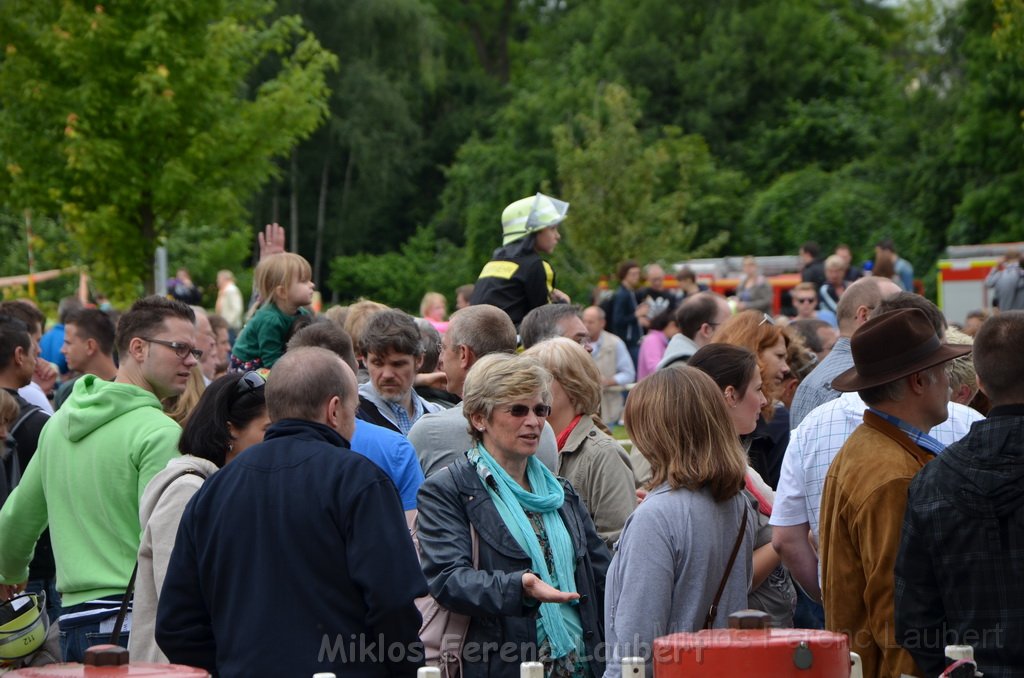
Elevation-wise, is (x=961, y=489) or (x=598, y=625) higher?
(x=961, y=489)

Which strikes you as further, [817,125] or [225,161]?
[817,125]

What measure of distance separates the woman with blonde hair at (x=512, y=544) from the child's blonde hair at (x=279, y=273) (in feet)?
11.6

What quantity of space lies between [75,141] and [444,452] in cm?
1229

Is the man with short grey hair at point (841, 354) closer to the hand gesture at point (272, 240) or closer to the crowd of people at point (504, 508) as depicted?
the crowd of people at point (504, 508)

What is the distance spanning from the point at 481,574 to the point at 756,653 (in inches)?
62.1

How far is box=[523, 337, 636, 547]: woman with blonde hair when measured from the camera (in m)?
5.97

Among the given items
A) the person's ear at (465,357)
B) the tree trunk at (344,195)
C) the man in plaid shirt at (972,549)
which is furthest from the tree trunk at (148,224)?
the tree trunk at (344,195)

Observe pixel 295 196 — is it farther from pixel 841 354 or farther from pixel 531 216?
pixel 841 354

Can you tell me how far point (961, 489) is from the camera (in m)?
4.09

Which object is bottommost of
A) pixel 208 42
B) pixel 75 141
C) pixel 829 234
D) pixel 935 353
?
pixel 829 234

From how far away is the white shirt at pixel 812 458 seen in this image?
5156 millimetres

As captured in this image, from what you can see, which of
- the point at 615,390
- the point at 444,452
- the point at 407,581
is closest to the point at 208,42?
the point at 615,390

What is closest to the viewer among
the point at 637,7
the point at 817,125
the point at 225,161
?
the point at 225,161

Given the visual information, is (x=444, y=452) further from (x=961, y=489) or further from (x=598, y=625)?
(x=961, y=489)
